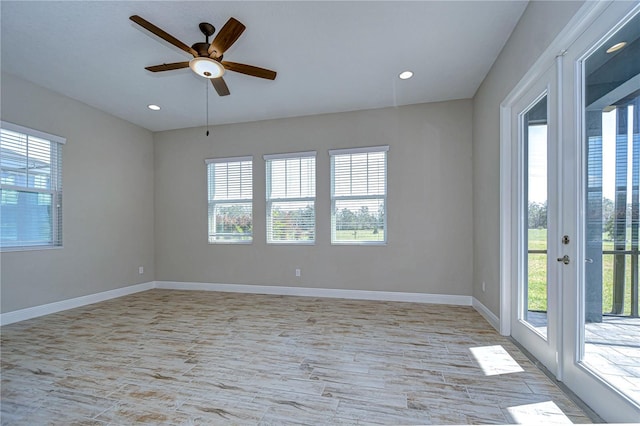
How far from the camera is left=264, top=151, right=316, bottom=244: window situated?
188 inches

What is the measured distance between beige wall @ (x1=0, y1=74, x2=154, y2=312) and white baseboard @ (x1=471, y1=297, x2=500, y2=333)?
5491 millimetres

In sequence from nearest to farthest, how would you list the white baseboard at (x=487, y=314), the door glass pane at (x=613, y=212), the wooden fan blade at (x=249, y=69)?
the door glass pane at (x=613, y=212) < the wooden fan blade at (x=249, y=69) < the white baseboard at (x=487, y=314)

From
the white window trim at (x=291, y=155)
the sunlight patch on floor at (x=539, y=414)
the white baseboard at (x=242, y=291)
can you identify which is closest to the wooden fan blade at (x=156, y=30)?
the white window trim at (x=291, y=155)

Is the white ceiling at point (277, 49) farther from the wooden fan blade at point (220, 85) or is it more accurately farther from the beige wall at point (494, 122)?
the wooden fan blade at point (220, 85)

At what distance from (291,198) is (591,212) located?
3.77m

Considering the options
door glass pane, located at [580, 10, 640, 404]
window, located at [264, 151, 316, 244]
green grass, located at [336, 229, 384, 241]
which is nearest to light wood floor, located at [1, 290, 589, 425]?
door glass pane, located at [580, 10, 640, 404]

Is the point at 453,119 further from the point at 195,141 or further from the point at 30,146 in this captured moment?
the point at 30,146

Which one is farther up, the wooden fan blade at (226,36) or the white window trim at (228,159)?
the wooden fan blade at (226,36)

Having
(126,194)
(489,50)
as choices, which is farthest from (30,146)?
(489,50)

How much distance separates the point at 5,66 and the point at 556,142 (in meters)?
5.51

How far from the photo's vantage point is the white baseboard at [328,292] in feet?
13.8

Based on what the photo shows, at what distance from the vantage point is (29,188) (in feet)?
12.1

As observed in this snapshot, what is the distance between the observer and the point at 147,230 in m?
5.40

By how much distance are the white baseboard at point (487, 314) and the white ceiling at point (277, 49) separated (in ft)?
9.21
